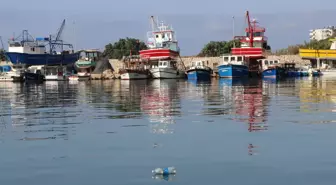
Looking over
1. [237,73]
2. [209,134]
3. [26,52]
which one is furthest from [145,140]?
[26,52]

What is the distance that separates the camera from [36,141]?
1617 centimetres

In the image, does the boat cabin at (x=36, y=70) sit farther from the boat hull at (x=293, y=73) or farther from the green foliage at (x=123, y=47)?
the boat hull at (x=293, y=73)

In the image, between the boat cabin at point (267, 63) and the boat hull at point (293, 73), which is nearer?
the boat cabin at point (267, 63)

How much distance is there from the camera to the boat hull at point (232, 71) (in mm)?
73562

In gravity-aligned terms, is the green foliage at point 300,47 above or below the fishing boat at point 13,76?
above

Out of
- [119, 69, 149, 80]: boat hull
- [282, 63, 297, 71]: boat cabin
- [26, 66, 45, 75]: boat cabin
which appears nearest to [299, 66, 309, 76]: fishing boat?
[282, 63, 297, 71]: boat cabin

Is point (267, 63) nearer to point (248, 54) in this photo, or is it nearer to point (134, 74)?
point (248, 54)

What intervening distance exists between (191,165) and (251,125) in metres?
6.81

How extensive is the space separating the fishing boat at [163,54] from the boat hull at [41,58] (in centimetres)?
2104

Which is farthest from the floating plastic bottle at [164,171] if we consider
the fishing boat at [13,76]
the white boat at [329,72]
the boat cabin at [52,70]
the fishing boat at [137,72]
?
the boat cabin at [52,70]

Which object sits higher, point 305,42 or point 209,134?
point 305,42

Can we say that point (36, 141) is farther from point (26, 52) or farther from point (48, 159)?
point (26, 52)

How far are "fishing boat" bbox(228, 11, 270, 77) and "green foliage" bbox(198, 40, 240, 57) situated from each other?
24.4 metres

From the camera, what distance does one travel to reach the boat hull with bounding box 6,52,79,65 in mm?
96188
